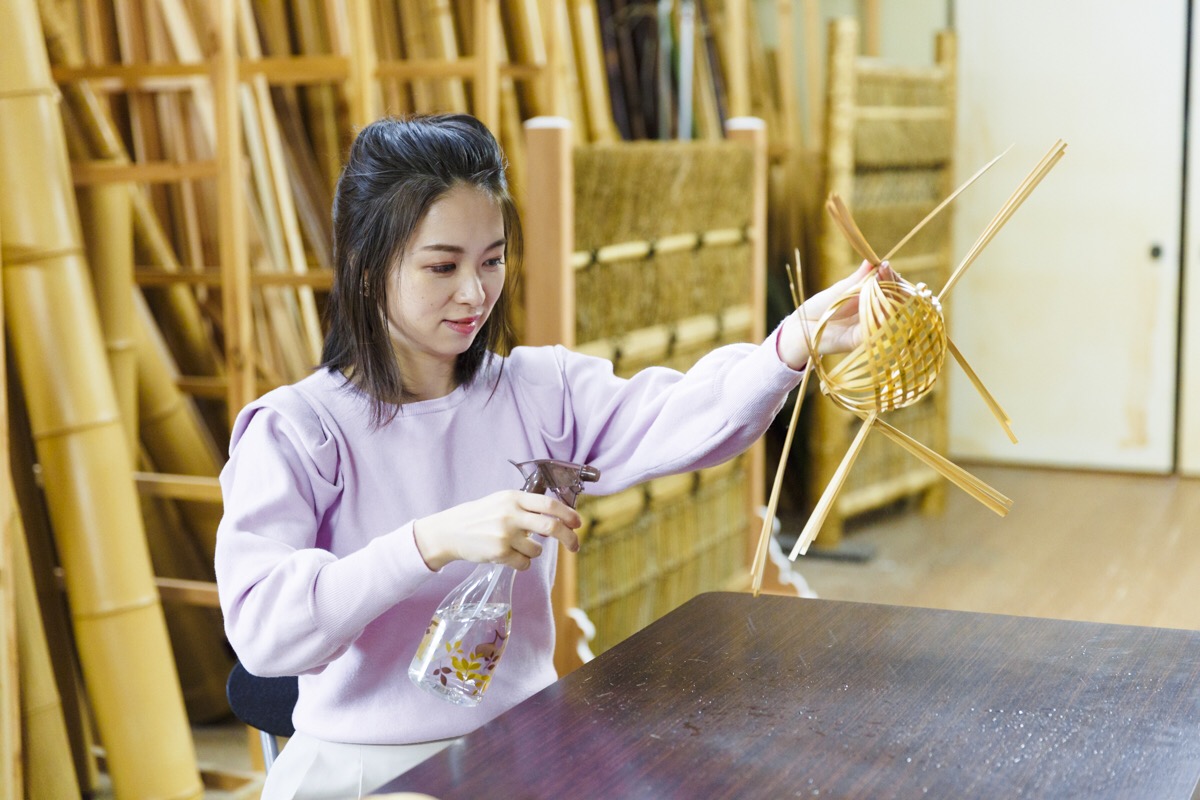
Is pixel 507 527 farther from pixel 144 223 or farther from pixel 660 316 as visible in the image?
pixel 144 223

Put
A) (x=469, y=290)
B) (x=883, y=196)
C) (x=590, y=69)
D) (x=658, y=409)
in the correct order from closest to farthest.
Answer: (x=469, y=290) → (x=658, y=409) → (x=590, y=69) → (x=883, y=196)

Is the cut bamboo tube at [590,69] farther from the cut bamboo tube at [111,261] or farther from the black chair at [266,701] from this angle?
the black chair at [266,701]

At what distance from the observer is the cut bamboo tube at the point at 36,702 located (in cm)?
199

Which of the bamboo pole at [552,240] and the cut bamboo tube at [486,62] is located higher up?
the cut bamboo tube at [486,62]

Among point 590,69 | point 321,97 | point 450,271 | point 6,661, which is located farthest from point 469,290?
point 590,69

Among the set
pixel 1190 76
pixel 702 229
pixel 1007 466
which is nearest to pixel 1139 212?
pixel 1190 76

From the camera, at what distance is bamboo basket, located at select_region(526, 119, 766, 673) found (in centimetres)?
238

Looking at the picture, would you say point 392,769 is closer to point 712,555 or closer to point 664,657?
point 664,657

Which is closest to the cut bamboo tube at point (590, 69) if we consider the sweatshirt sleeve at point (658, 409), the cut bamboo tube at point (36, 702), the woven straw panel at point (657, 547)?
the woven straw panel at point (657, 547)

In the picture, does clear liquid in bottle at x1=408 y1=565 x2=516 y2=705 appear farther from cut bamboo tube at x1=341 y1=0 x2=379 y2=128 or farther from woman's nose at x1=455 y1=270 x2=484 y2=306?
cut bamboo tube at x1=341 y1=0 x2=379 y2=128

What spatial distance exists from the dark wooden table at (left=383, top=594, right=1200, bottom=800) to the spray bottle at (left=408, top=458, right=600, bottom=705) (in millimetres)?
50

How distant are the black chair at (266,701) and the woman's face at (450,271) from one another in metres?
0.43

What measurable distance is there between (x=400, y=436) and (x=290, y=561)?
0.24 meters

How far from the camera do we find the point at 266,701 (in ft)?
4.68
